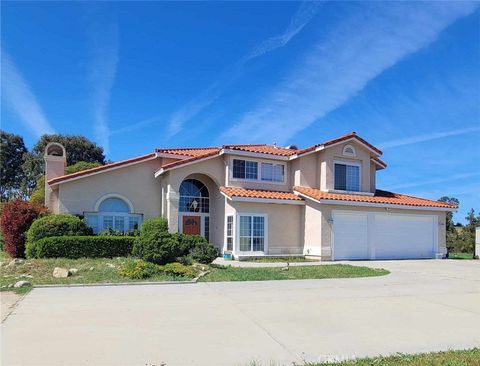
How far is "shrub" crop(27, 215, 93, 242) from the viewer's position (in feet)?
60.6

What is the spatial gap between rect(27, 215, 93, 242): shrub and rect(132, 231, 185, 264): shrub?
5.24 meters

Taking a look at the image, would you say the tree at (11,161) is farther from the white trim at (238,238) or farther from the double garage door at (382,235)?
the double garage door at (382,235)

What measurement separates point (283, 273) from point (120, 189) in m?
11.2

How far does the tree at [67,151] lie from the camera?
160 ft

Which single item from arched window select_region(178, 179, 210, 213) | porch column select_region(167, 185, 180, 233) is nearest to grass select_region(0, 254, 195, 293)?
A: porch column select_region(167, 185, 180, 233)

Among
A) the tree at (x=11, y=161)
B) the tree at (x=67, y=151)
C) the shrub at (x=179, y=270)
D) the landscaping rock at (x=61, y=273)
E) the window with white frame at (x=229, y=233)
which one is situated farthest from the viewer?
the tree at (x=11, y=161)

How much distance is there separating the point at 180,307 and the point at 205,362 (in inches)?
144

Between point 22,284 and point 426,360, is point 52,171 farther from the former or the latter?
point 426,360

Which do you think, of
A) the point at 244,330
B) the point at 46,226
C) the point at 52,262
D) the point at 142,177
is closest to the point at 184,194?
the point at 142,177

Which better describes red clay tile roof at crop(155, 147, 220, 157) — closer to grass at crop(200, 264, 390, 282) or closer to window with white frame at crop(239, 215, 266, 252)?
window with white frame at crop(239, 215, 266, 252)

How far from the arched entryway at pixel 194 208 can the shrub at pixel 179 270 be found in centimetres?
967

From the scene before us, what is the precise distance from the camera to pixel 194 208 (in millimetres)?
24344

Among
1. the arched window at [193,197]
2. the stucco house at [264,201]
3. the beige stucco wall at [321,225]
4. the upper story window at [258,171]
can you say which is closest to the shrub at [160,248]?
the stucco house at [264,201]

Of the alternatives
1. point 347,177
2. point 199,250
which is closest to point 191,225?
point 199,250
